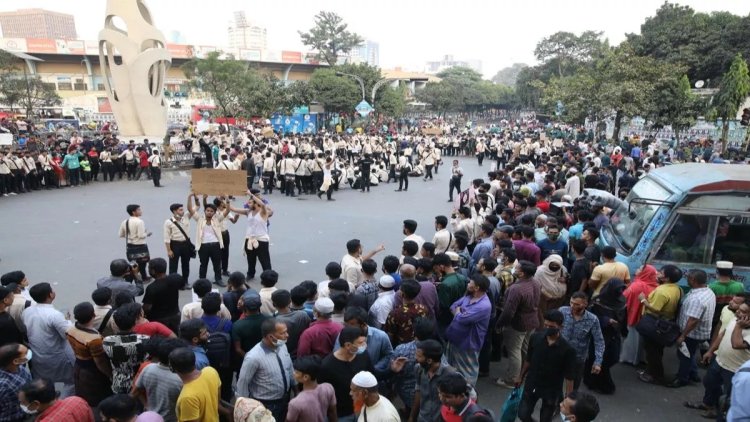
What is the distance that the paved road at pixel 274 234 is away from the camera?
533cm

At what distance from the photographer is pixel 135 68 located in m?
20.8

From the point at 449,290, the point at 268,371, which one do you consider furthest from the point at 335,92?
the point at 268,371

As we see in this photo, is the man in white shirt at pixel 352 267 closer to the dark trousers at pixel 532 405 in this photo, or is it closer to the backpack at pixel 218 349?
the backpack at pixel 218 349

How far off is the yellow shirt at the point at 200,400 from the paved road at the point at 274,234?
9.29ft

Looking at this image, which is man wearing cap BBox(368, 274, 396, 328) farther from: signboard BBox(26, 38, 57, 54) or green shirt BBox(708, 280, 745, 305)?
signboard BBox(26, 38, 57, 54)

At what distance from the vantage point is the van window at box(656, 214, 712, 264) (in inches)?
238

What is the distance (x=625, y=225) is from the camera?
7105 millimetres

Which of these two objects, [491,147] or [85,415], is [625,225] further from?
[491,147]

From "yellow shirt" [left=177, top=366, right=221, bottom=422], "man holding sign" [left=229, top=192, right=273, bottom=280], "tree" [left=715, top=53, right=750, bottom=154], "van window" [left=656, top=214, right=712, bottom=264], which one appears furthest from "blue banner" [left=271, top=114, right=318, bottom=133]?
"yellow shirt" [left=177, top=366, right=221, bottom=422]

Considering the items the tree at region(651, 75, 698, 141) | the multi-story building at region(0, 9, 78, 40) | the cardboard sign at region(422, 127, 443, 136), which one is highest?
the multi-story building at region(0, 9, 78, 40)

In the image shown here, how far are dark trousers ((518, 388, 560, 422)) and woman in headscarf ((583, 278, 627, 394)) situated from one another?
1110 mm

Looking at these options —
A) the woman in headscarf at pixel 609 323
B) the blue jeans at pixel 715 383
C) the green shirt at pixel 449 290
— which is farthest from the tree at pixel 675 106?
the green shirt at pixel 449 290

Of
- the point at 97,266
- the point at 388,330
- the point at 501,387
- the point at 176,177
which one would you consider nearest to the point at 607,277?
the point at 501,387

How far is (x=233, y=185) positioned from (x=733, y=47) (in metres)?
32.7
